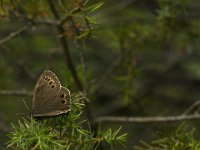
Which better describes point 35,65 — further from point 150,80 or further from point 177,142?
point 177,142

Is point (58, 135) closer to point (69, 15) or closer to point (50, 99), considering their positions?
point (50, 99)

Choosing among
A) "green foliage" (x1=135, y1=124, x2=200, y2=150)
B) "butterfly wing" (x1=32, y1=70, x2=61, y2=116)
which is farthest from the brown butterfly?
"green foliage" (x1=135, y1=124, x2=200, y2=150)

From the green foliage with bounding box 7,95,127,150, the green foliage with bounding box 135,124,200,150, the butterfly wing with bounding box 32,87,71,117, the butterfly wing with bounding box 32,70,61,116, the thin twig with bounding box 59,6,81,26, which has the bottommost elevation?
the green foliage with bounding box 135,124,200,150

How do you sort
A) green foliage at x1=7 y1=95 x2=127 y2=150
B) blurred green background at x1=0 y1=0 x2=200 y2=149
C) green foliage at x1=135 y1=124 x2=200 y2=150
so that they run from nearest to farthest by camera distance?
green foliage at x1=7 y1=95 x2=127 y2=150, green foliage at x1=135 y1=124 x2=200 y2=150, blurred green background at x1=0 y1=0 x2=200 y2=149

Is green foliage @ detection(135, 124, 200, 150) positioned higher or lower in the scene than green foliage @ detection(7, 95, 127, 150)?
Answer: lower

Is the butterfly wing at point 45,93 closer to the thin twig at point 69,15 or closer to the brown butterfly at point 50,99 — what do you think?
the brown butterfly at point 50,99

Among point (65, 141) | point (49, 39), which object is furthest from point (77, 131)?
point (49, 39)

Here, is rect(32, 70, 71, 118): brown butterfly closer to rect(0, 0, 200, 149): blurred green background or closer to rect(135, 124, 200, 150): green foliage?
rect(0, 0, 200, 149): blurred green background
